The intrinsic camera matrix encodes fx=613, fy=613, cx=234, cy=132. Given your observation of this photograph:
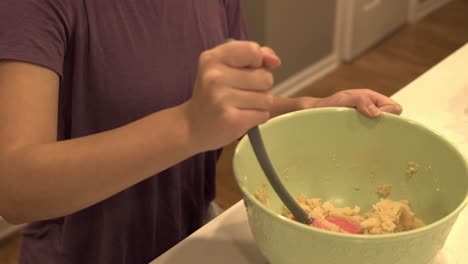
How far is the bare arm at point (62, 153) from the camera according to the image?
594mm

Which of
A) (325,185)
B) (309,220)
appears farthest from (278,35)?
(309,220)

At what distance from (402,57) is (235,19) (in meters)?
1.82

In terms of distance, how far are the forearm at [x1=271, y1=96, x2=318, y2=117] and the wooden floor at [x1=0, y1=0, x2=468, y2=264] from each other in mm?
1110

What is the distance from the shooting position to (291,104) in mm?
870

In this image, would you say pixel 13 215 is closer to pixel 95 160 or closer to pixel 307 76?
pixel 95 160

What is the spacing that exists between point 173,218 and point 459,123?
0.46 metres

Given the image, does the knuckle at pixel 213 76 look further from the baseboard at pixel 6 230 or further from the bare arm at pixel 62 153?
the baseboard at pixel 6 230

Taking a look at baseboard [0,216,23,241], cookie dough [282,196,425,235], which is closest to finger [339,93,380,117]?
cookie dough [282,196,425,235]

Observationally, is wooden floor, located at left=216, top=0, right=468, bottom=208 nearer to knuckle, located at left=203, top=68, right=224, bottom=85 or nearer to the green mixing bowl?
the green mixing bowl

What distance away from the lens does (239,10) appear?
37.1 inches

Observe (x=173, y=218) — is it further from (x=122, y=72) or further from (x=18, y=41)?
(x=18, y=41)

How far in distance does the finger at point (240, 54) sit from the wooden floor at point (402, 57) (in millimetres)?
1453

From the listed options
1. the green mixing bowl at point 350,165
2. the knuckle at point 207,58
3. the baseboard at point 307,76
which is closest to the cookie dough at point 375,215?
the green mixing bowl at point 350,165

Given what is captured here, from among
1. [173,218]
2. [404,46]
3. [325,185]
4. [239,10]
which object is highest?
[239,10]
